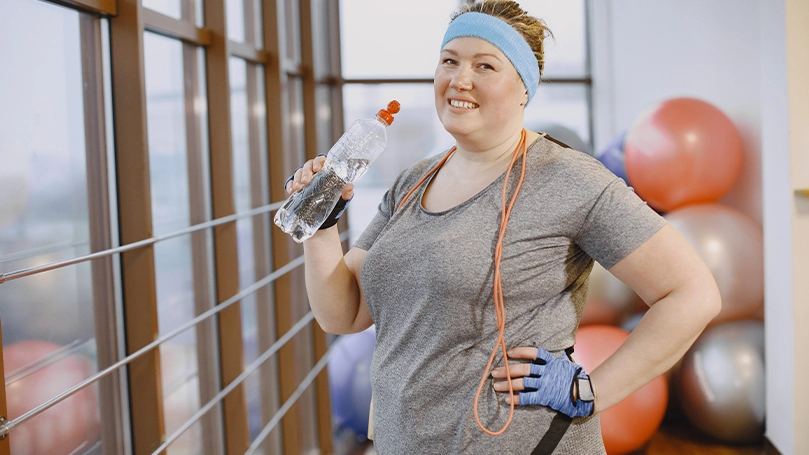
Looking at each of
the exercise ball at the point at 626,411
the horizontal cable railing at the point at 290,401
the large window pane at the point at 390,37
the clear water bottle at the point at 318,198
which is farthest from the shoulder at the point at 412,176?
the large window pane at the point at 390,37

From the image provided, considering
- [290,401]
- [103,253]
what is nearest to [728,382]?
[290,401]

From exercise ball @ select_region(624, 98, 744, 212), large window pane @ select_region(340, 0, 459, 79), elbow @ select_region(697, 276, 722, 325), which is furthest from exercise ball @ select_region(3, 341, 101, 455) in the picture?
large window pane @ select_region(340, 0, 459, 79)

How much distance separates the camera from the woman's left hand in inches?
42.7

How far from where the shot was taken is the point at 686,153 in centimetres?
303

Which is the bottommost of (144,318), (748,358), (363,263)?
(748,358)

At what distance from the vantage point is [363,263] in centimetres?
121

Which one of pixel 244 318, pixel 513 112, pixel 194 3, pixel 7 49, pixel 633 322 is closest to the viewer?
pixel 513 112

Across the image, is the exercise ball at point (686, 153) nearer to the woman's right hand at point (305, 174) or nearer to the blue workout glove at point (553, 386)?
the blue workout glove at point (553, 386)

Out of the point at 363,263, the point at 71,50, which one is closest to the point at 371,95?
the point at 71,50

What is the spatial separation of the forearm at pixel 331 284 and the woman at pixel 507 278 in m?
0.08

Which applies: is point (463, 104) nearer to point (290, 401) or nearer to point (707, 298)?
point (707, 298)

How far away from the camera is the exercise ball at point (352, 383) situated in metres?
3.20

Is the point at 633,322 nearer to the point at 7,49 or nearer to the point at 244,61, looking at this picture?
the point at 244,61

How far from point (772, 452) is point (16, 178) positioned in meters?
2.79
